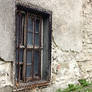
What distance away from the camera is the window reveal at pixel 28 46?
3.56 meters

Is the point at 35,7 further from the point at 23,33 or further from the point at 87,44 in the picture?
the point at 87,44

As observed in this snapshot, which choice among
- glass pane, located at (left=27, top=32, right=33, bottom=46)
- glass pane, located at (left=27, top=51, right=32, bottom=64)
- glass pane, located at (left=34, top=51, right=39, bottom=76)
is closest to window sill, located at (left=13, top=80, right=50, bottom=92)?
glass pane, located at (left=34, top=51, right=39, bottom=76)

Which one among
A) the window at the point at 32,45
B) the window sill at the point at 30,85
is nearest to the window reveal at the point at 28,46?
the window at the point at 32,45

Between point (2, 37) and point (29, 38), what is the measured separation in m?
0.78

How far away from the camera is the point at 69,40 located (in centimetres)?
458

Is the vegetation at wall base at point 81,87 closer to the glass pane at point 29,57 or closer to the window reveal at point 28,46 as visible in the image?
the window reveal at point 28,46

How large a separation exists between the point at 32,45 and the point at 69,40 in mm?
1091

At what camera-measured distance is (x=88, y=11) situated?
5.21 m

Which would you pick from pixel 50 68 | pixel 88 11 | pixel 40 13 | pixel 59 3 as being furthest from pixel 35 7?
pixel 88 11

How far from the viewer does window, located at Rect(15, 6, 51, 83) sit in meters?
3.58

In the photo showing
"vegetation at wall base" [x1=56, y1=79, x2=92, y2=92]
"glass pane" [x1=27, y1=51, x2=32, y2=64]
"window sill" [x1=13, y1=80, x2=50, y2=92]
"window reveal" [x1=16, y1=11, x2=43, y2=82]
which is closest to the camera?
"window sill" [x1=13, y1=80, x2=50, y2=92]

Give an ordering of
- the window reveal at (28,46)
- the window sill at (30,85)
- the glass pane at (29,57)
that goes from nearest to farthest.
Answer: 1. the window sill at (30,85)
2. the window reveal at (28,46)
3. the glass pane at (29,57)

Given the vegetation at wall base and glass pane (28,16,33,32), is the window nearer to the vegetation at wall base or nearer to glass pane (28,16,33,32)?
glass pane (28,16,33,32)

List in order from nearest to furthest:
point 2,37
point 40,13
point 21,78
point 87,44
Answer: point 2,37 → point 21,78 → point 40,13 → point 87,44
